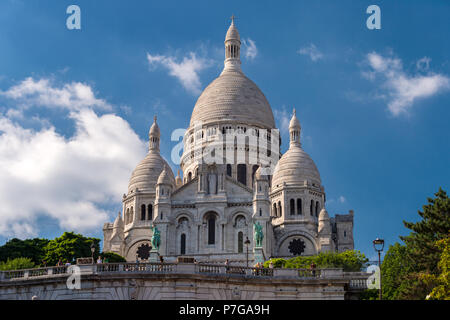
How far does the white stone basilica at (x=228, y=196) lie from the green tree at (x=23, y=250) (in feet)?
46.5

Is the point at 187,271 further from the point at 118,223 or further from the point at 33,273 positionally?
the point at 118,223

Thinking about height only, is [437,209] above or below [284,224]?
below

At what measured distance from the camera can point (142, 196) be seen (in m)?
99.1

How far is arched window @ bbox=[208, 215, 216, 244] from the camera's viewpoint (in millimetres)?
90062

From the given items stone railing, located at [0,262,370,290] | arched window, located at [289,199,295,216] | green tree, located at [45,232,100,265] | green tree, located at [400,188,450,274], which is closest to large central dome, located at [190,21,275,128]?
arched window, located at [289,199,295,216]

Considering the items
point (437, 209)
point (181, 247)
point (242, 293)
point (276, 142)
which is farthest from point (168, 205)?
point (242, 293)

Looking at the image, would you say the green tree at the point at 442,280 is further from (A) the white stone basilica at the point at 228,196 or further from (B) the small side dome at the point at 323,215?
(B) the small side dome at the point at 323,215

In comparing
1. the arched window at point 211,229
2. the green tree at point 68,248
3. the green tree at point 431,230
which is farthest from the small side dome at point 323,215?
the green tree at point 431,230

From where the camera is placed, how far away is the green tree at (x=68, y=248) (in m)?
75.4

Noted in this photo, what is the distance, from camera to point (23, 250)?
76312 millimetres

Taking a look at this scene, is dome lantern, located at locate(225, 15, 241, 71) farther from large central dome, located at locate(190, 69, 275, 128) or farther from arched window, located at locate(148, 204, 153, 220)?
arched window, located at locate(148, 204, 153, 220)
